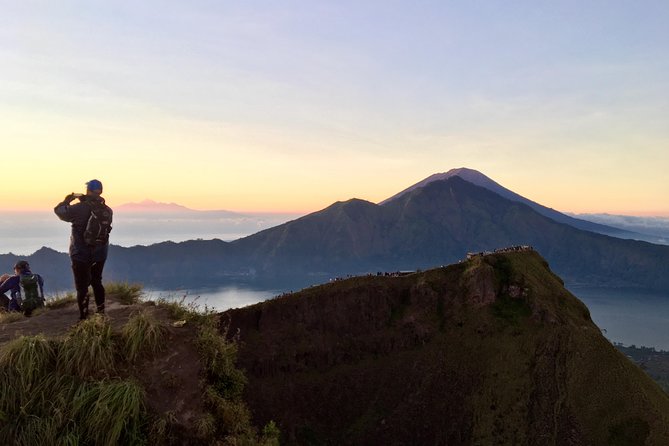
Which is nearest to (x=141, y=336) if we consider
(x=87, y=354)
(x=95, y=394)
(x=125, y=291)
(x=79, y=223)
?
(x=87, y=354)

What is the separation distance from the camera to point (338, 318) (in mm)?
98750

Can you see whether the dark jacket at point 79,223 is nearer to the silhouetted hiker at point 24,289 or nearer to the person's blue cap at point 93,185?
the person's blue cap at point 93,185

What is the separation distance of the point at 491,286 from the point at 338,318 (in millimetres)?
33176

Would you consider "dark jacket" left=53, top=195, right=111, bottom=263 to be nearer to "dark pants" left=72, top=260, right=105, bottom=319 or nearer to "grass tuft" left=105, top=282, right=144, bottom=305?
"dark pants" left=72, top=260, right=105, bottom=319

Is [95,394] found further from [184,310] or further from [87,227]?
[87,227]

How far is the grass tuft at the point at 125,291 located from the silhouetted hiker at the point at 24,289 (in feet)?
6.88

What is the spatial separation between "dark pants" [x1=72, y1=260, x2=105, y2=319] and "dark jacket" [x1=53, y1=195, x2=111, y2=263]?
8.6 inches

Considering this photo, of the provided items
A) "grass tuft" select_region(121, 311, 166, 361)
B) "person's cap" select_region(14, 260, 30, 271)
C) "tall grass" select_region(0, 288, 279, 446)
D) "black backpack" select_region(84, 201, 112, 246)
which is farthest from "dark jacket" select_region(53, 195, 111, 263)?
"person's cap" select_region(14, 260, 30, 271)

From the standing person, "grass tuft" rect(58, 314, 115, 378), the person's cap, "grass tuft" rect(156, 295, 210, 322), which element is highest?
the standing person

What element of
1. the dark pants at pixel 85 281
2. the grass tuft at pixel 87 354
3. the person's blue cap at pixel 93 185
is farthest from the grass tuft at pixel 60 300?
the grass tuft at pixel 87 354

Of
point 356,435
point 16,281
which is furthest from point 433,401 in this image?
point 16,281

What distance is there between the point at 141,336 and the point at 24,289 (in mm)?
9570

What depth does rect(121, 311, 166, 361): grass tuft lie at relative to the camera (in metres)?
8.58

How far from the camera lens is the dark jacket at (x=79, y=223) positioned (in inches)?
436
